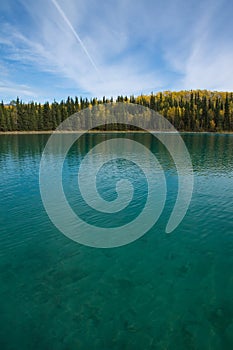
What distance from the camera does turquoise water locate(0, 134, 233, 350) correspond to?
9070 mm

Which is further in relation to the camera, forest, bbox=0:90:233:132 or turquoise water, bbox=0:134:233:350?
forest, bbox=0:90:233:132

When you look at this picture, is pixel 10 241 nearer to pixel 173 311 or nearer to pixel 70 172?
pixel 173 311

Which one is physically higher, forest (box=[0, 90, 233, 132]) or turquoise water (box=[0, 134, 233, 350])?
forest (box=[0, 90, 233, 132])

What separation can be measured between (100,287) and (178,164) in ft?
123

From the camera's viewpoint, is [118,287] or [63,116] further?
[63,116]

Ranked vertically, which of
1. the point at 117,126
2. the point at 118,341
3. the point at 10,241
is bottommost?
the point at 118,341

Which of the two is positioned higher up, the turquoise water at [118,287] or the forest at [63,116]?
the forest at [63,116]

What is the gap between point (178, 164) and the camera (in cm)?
4591

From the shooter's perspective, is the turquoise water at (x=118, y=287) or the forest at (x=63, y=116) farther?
the forest at (x=63, y=116)

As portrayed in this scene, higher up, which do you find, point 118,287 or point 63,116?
point 63,116

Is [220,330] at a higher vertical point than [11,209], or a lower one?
lower

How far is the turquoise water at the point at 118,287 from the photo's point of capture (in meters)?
9.07

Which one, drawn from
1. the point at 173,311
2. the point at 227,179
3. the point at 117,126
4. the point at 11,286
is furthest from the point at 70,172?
the point at 117,126

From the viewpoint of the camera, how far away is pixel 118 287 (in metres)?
11.8
